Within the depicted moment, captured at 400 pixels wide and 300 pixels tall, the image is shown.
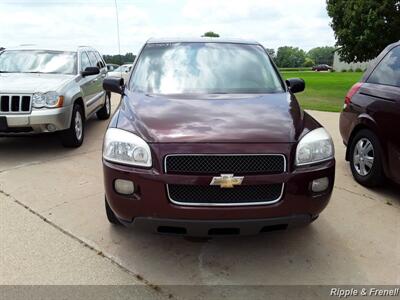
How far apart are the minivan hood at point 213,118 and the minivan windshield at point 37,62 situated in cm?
403

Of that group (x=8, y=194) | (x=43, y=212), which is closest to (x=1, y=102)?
(x=8, y=194)

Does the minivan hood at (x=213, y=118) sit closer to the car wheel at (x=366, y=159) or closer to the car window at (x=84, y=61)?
the car wheel at (x=366, y=159)

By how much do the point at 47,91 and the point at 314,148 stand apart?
4.39 meters

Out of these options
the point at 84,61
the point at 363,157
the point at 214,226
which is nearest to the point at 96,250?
the point at 214,226

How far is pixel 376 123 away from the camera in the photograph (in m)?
4.60

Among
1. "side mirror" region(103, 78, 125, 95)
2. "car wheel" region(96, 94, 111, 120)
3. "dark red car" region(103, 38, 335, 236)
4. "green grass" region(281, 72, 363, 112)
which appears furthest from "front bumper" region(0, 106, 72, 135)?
"green grass" region(281, 72, 363, 112)

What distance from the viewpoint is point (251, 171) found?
281 centimetres

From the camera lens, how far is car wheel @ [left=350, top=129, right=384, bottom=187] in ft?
15.3

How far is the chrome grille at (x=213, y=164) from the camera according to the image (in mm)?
2787

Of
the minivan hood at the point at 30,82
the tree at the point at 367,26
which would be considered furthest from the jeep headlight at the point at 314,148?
the tree at the point at 367,26

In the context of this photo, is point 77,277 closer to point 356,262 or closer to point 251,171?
point 251,171

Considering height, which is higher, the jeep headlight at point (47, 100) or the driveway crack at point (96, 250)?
the jeep headlight at point (47, 100)

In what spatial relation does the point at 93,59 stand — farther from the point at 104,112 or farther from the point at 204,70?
the point at 204,70

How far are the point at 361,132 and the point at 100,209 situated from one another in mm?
3198
